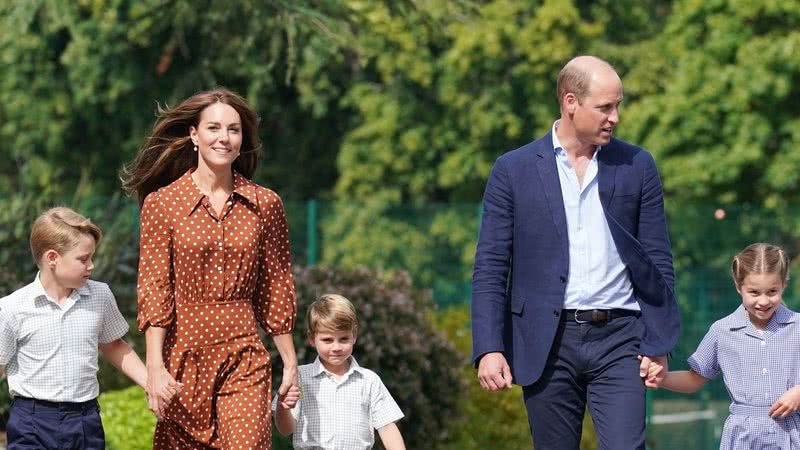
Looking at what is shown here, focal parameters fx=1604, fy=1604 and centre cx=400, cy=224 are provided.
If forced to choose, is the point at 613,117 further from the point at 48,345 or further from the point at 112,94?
the point at 112,94

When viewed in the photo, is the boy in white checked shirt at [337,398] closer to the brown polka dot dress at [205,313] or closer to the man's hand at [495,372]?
the brown polka dot dress at [205,313]

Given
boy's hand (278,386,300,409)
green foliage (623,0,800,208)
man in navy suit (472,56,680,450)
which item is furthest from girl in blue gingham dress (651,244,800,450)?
green foliage (623,0,800,208)

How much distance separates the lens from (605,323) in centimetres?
629

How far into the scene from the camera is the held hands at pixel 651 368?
20.5 feet

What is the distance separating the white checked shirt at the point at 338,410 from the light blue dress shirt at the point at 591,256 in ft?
3.47

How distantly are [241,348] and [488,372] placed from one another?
3.17 feet

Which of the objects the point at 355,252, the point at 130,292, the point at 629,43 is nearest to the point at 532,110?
the point at 629,43

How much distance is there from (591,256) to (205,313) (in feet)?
5.01

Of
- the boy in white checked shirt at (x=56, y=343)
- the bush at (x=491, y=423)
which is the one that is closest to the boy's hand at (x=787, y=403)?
the boy in white checked shirt at (x=56, y=343)

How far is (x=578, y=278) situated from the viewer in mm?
6320

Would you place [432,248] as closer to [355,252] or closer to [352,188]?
[355,252]

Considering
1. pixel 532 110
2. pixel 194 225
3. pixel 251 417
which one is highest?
pixel 532 110

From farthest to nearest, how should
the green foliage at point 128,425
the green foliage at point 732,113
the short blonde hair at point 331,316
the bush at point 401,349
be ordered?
the green foliage at point 732,113 < the bush at point 401,349 < the green foliage at point 128,425 < the short blonde hair at point 331,316

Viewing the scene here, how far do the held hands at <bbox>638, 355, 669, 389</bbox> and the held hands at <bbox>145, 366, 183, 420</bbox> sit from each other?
1783 millimetres
